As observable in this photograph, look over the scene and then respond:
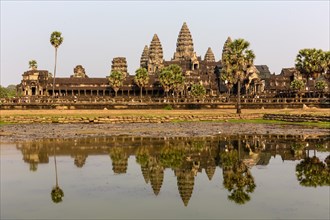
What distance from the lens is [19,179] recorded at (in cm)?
2198

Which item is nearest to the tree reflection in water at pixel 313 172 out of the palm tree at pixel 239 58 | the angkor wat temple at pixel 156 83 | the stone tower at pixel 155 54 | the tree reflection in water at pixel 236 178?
the tree reflection in water at pixel 236 178

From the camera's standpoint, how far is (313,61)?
9519 cm

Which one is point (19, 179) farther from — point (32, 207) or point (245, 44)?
point (245, 44)

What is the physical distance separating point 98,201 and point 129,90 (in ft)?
405

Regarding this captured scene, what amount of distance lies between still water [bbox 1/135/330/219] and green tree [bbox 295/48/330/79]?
63.2 meters

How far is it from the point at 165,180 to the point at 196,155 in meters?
7.65

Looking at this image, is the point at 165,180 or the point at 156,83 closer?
the point at 165,180

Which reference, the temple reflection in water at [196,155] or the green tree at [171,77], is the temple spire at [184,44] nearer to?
the green tree at [171,77]

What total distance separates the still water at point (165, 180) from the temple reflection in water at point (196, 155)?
5cm

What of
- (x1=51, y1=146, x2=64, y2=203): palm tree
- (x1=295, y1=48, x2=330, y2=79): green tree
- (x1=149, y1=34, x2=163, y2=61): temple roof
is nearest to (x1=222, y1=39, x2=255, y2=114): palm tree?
(x1=295, y1=48, x2=330, y2=79): green tree

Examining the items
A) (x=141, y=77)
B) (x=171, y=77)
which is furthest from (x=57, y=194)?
(x=141, y=77)

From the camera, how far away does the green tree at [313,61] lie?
94.1 m

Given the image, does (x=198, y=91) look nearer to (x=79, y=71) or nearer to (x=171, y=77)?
(x=171, y=77)

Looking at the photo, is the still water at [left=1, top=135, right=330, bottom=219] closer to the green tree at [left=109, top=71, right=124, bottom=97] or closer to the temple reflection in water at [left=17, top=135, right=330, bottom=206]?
the temple reflection in water at [left=17, top=135, right=330, bottom=206]
